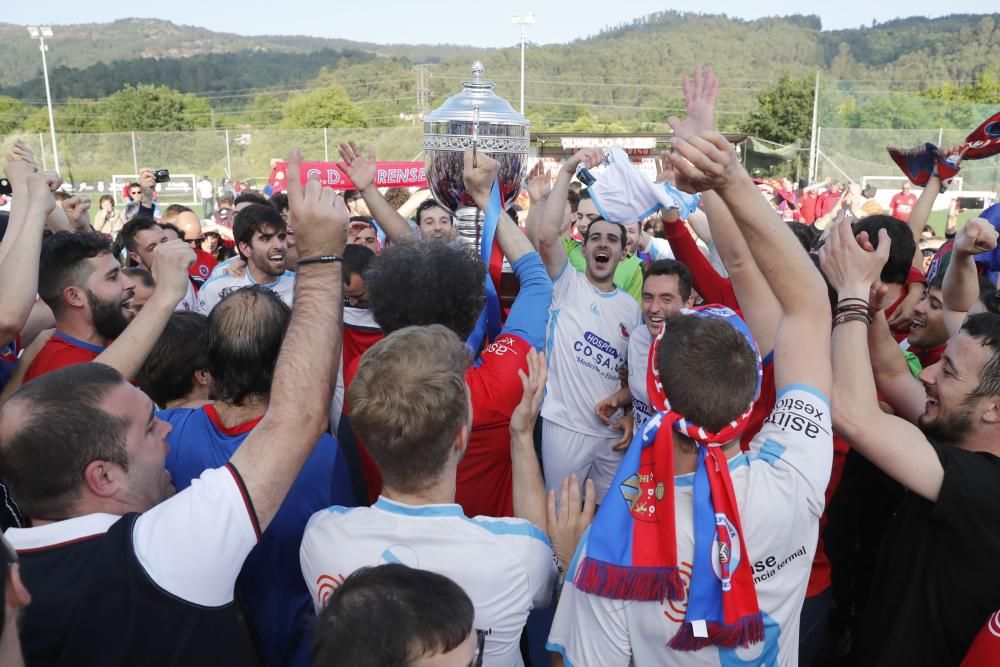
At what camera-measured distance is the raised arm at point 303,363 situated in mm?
1667

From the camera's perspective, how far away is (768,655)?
5.99 feet

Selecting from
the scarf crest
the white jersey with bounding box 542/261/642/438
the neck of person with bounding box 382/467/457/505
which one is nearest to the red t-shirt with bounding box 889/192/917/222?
the white jersey with bounding box 542/261/642/438

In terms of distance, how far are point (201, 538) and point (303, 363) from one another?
447 mm

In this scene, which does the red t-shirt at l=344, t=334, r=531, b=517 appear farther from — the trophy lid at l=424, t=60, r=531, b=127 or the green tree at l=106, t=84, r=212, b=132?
the green tree at l=106, t=84, r=212, b=132

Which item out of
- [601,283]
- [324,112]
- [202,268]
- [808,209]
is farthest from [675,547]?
[324,112]

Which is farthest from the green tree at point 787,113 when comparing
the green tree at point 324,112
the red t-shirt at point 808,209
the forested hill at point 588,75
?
the red t-shirt at point 808,209

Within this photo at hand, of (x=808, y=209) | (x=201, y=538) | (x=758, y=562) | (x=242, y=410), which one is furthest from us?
(x=808, y=209)

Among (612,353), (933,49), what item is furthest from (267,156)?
(933,49)

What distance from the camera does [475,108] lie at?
3.45 m

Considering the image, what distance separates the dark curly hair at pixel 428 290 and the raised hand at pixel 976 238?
211 centimetres

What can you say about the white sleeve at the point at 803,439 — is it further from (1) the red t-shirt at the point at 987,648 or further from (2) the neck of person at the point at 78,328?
(2) the neck of person at the point at 78,328

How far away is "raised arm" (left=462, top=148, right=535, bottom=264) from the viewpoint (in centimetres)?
303

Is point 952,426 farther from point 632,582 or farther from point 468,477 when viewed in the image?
point 468,477

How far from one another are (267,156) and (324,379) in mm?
35338
